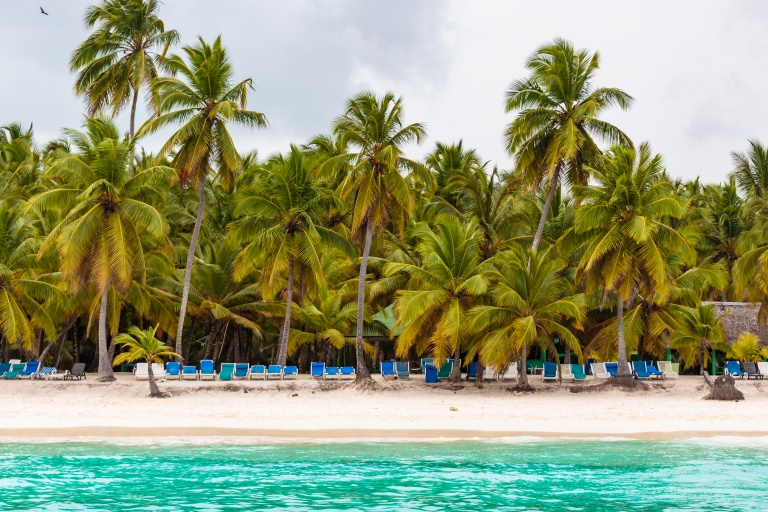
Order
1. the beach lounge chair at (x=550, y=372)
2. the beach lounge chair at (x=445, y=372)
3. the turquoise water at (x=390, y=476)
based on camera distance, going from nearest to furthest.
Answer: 1. the turquoise water at (x=390, y=476)
2. the beach lounge chair at (x=550, y=372)
3. the beach lounge chair at (x=445, y=372)

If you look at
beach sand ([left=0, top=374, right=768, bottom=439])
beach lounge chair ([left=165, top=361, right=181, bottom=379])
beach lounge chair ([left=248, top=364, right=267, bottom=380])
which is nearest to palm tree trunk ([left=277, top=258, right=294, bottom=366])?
beach lounge chair ([left=248, top=364, right=267, bottom=380])

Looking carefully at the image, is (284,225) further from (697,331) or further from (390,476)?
(697,331)

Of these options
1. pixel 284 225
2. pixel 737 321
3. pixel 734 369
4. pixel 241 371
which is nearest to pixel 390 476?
pixel 241 371

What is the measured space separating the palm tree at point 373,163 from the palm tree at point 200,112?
153 inches

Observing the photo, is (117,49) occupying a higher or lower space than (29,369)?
higher

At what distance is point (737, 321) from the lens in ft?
101

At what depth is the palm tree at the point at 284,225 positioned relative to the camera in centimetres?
2597

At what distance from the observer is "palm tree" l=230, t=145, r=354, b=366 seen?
85.2 feet

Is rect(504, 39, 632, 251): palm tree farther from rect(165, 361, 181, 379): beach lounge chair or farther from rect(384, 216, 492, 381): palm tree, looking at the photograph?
rect(165, 361, 181, 379): beach lounge chair

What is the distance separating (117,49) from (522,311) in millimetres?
Answer: 20348

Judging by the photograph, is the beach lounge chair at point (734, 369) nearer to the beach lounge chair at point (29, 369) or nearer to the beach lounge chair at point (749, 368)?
the beach lounge chair at point (749, 368)

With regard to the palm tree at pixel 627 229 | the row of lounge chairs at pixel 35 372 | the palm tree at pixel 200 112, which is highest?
the palm tree at pixel 200 112

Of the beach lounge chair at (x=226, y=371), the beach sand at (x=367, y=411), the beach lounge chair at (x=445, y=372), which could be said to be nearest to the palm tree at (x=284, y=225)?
the beach lounge chair at (x=226, y=371)

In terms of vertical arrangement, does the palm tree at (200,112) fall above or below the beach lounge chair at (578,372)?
above
